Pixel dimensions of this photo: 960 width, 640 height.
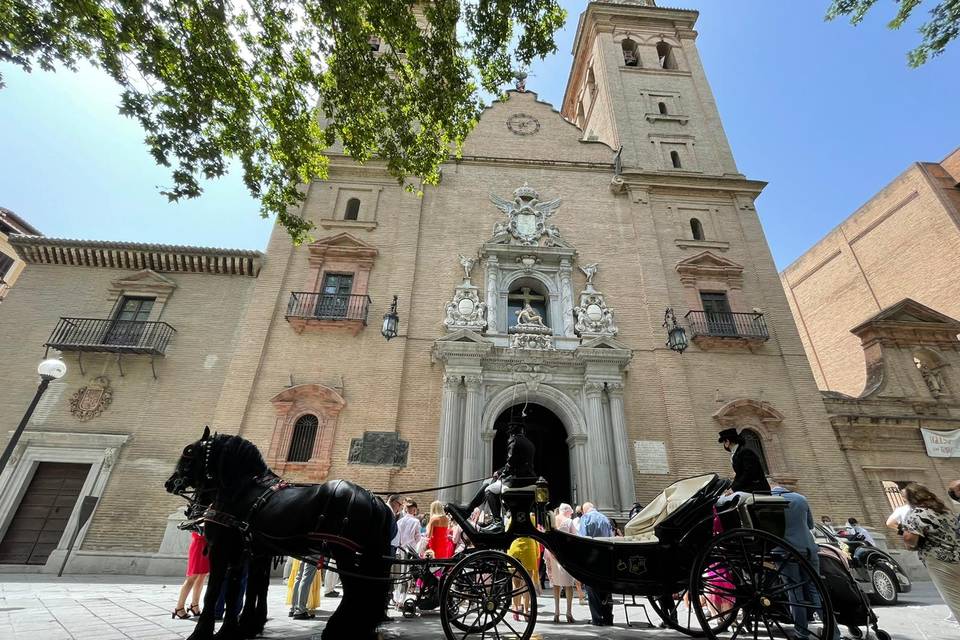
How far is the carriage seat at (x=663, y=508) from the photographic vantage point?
13.7 feet

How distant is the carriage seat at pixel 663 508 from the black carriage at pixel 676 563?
3cm

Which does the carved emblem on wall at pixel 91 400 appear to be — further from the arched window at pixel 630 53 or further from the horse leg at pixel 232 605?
the arched window at pixel 630 53

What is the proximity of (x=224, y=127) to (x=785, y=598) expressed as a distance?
9875 millimetres

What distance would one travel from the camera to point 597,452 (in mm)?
11180

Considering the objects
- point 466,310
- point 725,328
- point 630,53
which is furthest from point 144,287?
point 630,53

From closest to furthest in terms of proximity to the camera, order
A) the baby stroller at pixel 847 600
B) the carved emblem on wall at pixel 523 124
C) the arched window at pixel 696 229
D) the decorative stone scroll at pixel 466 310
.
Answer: the baby stroller at pixel 847 600 → the decorative stone scroll at pixel 466 310 → the arched window at pixel 696 229 → the carved emblem on wall at pixel 523 124

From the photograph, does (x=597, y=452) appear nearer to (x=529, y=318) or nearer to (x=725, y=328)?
(x=529, y=318)

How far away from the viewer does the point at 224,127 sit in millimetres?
7805

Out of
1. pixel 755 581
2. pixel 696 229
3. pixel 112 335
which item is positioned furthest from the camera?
pixel 696 229

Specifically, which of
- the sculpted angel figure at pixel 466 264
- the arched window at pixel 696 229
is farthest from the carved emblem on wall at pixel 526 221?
the arched window at pixel 696 229

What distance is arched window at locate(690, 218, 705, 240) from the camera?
15992 mm

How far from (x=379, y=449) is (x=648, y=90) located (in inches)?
737

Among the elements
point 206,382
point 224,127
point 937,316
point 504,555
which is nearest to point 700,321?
point 937,316

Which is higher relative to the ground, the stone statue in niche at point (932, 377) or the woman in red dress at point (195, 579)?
Answer: the stone statue in niche at point (932, 377)
